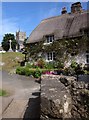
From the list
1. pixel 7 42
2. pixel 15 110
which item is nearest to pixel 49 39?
pixel 15 110

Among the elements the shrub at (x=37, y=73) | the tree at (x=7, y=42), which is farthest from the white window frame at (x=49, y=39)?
the tree at (x=7, y=42)

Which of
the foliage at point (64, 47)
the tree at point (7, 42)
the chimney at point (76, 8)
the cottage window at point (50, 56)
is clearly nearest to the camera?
the foliage at point (64, 47)

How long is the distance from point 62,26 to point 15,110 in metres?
22.4

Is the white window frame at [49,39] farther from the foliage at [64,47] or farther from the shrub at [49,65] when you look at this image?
the shrub at [49,65]

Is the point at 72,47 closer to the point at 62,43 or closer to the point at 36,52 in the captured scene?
the point at 62,43

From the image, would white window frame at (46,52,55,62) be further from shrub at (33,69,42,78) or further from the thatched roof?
shrub at (33,69,42,78)

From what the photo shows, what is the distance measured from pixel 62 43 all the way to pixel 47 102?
74.2 feet

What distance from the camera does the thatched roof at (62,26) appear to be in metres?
26.5

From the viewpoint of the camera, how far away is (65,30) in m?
27.6

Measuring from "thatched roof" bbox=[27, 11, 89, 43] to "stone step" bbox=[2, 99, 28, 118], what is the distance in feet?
60.3

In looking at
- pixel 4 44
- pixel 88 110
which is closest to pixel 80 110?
pixel 88 110

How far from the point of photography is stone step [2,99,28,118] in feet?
23.0

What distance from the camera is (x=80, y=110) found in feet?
12.5

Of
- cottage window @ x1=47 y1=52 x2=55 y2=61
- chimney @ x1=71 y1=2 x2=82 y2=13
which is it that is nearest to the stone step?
cottage window @ x1=47 y1=52 x2=55 y2=61
